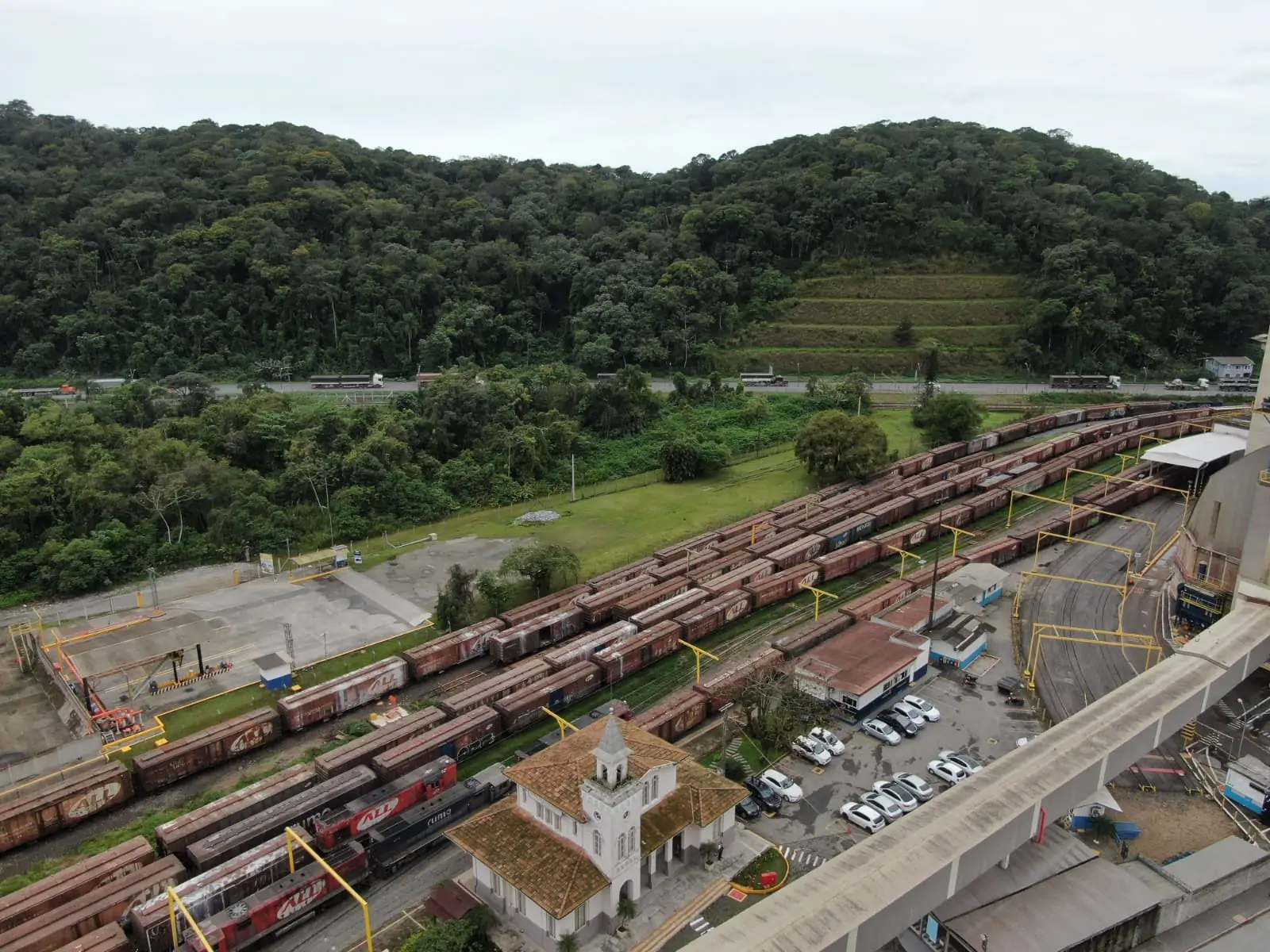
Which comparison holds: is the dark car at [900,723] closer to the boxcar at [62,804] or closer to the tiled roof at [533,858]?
the tiled roof at [533,858]

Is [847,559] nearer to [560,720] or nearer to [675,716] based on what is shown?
[675,716]

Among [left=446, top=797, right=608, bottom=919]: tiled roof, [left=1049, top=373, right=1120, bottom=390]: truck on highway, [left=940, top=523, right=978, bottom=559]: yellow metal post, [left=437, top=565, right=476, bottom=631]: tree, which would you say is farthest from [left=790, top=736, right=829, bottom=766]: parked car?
[left=1049, top=373, right=1120, bottom=390]: truck on highway

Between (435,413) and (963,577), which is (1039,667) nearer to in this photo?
(963,577)

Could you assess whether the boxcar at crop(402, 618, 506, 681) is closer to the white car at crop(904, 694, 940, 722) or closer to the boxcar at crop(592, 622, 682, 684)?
the boxcar at crop(592, 622, 682, 684)

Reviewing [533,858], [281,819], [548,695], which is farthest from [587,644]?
[533,858]

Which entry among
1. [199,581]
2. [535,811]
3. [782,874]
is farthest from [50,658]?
[782,874]

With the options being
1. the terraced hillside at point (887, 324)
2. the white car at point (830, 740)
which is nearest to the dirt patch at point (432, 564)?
the white car at point (830, 740)
